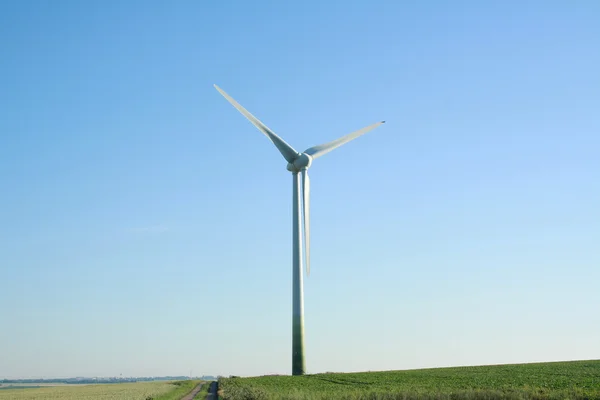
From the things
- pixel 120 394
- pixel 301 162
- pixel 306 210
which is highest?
pixel 301 162

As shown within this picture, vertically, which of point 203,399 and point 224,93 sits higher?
point 224,93

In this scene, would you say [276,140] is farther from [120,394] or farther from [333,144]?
[120,394]

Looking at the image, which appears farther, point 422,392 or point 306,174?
point 306,174

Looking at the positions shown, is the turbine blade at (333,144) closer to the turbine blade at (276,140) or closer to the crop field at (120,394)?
the turbine blade at (276,140)

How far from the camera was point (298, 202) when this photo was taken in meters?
80.7

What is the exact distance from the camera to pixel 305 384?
201ft

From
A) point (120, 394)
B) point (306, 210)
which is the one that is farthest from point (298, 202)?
point (120, 394)

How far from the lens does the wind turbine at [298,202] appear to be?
7838 centimetres

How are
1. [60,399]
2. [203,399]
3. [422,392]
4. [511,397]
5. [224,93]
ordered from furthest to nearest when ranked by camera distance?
[224,93] → [60,399] → [203,399] → [422,392] → [511,397]

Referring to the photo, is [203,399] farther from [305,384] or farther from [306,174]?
[306,174]

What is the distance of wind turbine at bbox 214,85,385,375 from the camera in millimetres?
78375

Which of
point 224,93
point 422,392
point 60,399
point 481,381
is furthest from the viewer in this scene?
point 224,93

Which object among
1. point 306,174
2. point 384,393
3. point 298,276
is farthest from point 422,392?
point 306,174

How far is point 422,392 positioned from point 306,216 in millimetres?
40767
